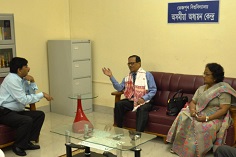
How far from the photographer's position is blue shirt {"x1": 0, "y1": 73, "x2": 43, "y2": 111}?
14.0 feet

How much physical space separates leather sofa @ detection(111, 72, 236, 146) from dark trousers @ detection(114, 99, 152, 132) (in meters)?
0.07

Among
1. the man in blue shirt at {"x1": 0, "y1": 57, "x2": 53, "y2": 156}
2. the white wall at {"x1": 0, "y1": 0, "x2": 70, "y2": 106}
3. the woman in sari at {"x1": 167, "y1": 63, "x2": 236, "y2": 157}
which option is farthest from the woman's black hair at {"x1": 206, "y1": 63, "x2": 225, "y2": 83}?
the white wall at {"x1": 0, "y1": 0, "x2": 70, "y2": 106}

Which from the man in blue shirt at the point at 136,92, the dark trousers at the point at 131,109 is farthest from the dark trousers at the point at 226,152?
the man in blue shirt at the point at 136,92

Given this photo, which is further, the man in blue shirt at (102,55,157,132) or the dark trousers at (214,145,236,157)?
the man in blue shirt at (102,55,157,132)

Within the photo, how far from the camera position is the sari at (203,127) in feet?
12.9

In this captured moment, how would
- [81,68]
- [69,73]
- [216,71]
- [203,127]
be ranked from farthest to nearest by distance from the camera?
[81,68]
[69,73]
[216,71]
[203,127]

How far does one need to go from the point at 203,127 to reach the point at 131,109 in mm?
1311

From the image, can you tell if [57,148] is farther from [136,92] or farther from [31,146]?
[136,92]

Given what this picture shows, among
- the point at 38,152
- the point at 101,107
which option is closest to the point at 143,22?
the point at 101,107

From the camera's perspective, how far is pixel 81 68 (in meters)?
6.12

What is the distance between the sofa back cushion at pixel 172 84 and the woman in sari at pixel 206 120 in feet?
1.69

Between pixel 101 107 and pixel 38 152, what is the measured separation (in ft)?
7.20

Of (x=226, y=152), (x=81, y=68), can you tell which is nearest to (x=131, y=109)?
(x=81, y=68)

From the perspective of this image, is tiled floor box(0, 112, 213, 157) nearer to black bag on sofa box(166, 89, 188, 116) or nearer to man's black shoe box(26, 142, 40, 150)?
man's black shoe box(26, 142, 40, 150)
